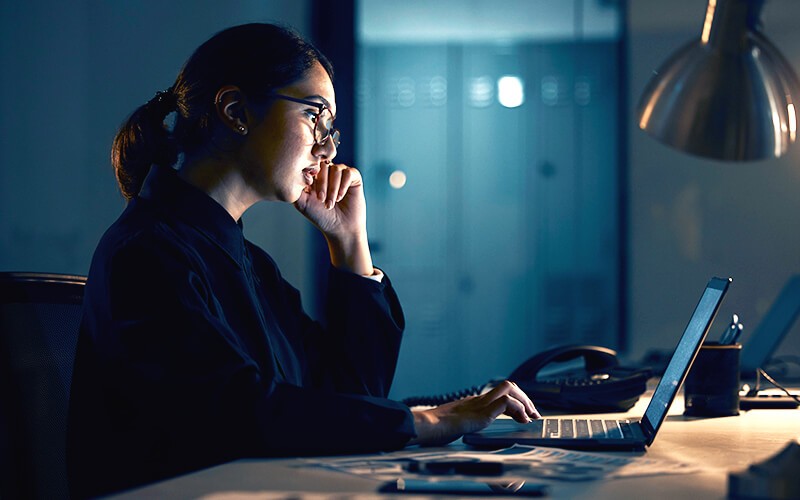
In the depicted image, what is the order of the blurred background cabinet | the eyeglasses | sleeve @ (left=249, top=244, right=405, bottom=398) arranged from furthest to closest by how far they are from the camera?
the blurred background cabinet
sleeve @ (left=249, top=244, right=405, bottom=398)
the eyeglasses

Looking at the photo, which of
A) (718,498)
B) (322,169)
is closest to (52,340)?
(322,169)

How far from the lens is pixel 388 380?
1.59m

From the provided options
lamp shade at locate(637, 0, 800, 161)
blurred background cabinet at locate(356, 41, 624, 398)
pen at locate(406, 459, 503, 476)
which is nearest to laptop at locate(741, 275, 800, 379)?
lamp shade at locate(637, 0, 800, 161)

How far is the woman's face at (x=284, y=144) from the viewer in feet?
4.50

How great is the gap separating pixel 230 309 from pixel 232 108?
0.32m

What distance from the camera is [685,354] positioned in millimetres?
1207

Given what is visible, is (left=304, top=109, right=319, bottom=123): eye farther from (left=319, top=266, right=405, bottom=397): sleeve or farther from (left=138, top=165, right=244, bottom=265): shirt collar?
(left=319, top=266, right=405, bottom=397): sleeve

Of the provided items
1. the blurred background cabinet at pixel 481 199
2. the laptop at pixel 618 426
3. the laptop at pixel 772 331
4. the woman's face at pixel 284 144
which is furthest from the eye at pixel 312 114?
the blurred background cabinet at pixel 481 199

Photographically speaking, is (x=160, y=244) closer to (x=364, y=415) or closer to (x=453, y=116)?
(x=364, y=415)

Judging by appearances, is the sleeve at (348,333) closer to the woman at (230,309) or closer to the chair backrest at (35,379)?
the woman at (230,309)

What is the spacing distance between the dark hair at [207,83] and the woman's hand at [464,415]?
573mm

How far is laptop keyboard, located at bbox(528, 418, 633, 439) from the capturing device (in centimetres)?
114

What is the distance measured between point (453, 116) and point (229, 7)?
0.94 m

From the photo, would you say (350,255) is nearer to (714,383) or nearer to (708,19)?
(714,383)
